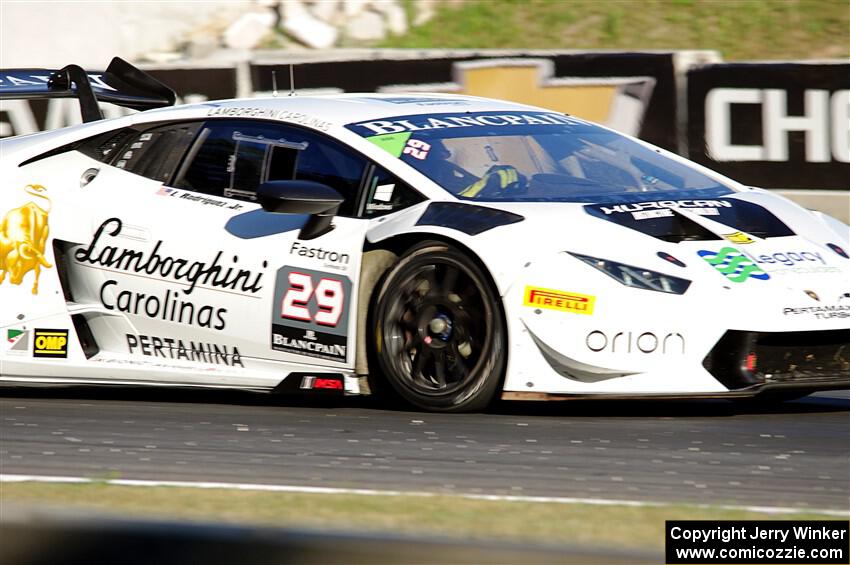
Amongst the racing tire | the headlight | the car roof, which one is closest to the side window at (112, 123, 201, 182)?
the car roof

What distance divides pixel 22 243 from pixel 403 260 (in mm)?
1998

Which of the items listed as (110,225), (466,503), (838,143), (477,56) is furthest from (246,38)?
(466,503)

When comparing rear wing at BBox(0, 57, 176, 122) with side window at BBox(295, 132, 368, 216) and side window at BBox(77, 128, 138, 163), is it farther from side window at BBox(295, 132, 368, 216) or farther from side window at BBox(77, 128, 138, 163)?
side window at BBox(295, 132, 368, 216)

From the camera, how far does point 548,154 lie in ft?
22.8

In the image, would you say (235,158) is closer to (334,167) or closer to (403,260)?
(334,167)

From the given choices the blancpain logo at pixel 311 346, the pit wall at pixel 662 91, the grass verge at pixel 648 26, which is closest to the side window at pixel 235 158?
the blancpain logo at pixel 311 346

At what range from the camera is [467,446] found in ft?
18.8

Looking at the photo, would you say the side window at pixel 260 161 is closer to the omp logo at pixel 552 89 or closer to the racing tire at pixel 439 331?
the racing tire at pixel 439 331

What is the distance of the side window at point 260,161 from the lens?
6809 millimetres

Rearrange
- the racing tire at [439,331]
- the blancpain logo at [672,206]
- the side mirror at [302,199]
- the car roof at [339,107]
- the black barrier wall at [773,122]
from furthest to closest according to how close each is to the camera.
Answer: the black barrier wall at [773,122]
the car roof at [339,107]
the side mirror at [302,199]
the blancpain logo at [672,206]
the racing tire at [439,331]

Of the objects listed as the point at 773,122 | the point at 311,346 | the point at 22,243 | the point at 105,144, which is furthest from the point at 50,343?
the point at 773,122

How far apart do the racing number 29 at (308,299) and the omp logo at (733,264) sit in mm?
1508

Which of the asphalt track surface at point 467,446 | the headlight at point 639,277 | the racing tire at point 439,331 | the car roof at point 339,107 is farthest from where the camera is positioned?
the car roof at point 339,107

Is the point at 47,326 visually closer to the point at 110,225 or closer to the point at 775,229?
the point at 110,225
